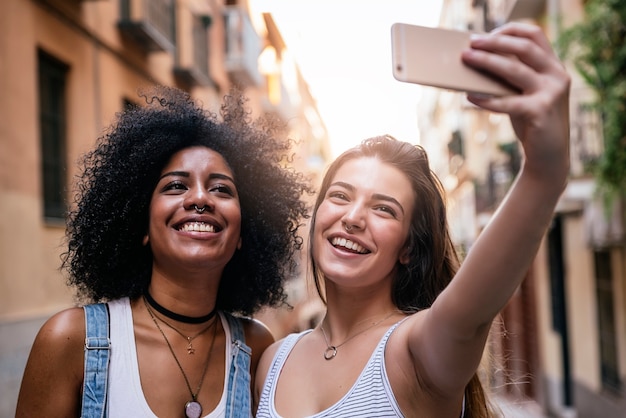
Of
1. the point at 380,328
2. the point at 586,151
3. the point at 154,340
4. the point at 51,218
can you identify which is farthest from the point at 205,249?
the point at 586,151

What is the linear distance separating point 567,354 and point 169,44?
29.9 ft

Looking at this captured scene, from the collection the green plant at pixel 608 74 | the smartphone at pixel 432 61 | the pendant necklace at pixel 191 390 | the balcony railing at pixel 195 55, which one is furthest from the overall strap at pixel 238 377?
the balcony railing at pixel 195 55

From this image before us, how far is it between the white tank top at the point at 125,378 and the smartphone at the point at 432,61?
5.80ft

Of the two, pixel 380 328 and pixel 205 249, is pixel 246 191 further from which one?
pixel 380 328

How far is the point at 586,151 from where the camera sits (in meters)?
9.98

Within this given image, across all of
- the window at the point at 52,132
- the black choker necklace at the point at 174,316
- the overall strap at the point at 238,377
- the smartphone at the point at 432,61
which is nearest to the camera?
the smartphone at the point at 432,61

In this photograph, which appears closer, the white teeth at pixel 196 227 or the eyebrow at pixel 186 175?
the white teeth at pixel 196 227

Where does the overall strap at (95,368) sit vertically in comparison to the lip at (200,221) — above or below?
below

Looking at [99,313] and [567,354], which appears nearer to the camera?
[99,313]

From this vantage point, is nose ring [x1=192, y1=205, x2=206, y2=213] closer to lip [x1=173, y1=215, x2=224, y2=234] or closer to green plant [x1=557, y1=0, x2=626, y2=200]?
lip [x1=173, y1=215, x2=224, y2=234]

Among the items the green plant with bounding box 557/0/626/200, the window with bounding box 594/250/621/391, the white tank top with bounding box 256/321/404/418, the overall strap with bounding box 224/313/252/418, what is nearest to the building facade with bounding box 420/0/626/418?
the window with bounding box 594/250/621/391

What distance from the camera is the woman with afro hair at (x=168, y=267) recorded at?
2.57 meters

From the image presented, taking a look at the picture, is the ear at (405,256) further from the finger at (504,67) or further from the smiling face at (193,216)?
the finger at (504,67)

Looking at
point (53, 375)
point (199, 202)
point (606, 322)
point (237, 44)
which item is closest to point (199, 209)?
point (199, 202)
